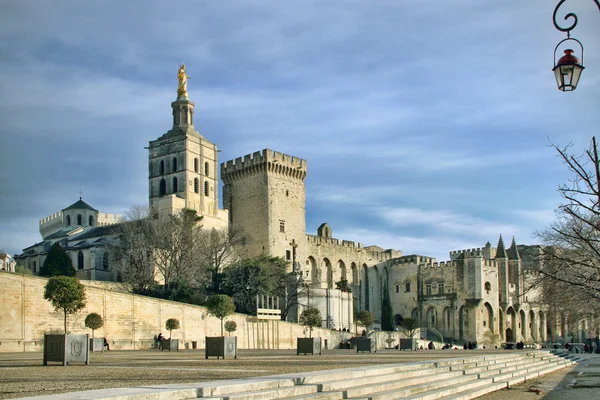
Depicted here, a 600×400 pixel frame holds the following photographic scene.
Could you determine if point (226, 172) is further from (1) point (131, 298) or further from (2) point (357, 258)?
(1) point (131, 298)

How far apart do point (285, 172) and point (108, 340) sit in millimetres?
30461

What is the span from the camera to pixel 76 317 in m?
29.0

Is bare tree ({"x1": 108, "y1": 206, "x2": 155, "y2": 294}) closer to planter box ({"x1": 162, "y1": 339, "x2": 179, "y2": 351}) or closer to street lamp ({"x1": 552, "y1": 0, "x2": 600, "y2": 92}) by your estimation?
planter box ({"x1": 162, "y1": 339, "x2": 179, "y2": 351})

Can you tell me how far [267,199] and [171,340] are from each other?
28.8 metres

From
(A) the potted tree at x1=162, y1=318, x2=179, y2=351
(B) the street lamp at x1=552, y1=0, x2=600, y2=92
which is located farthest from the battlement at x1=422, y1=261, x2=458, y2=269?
(B) the street lamp at x1=552, y1=0, x2=600, y2=92

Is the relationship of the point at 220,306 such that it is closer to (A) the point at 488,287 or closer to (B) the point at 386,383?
(B) the point at 386,383

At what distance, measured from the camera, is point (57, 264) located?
48.6 meters

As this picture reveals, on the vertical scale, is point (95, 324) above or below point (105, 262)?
below

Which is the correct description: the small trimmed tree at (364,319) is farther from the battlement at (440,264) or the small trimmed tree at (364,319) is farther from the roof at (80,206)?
the roof at (80,206)

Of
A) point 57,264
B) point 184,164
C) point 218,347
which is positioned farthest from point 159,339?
point 184,164

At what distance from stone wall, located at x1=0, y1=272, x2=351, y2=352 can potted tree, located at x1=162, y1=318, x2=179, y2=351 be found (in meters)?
1.12

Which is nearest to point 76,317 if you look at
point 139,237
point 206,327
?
point 206,327

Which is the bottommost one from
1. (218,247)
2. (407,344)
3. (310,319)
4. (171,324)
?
(407,344)

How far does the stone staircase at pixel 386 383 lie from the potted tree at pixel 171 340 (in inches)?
516
